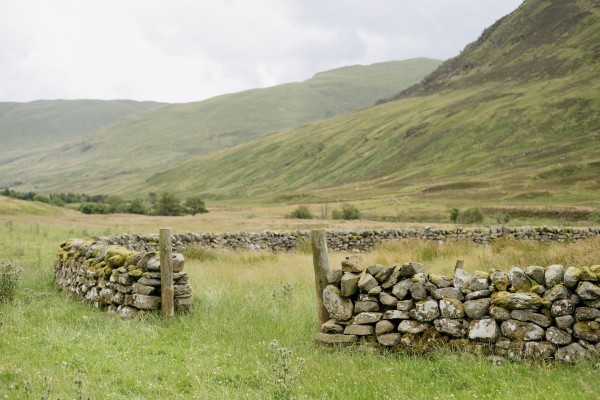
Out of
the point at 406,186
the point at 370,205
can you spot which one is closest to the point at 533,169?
the point at 406,186

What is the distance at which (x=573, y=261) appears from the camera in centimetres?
1195

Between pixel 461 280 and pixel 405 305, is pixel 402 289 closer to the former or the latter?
pixel 405 305

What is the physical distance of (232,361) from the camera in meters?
7.57

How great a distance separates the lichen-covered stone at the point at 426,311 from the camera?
24.8ft

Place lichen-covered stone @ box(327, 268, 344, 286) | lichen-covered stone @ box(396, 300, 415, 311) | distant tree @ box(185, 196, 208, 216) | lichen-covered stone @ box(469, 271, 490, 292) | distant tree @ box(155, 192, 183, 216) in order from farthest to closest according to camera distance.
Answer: distant tree @ box(185, 196, 208, 216), distant tree @ box(155, 192, 183, 216), lichen-covered stone @ box(327, 268, 344, 286), lichen-covered stone @ box(396, 300, 415, 311), lichen-covered stone @ box(469, 271, 490, 292)

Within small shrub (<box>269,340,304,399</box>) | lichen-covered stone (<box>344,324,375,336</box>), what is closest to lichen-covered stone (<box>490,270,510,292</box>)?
lichen-covered stone (<box>344,324,375,336</box>)

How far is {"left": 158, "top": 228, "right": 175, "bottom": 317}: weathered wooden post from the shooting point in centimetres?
1046

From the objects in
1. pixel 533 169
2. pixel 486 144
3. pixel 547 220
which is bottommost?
pixel 547 220

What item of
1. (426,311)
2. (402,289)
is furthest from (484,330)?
(402,289)

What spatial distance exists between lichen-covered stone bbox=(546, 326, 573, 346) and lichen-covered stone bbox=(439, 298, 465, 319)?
1.20 meters

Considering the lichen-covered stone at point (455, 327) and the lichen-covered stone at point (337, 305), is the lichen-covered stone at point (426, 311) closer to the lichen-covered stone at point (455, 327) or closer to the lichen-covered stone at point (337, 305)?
the lichen-covered stone at point (455, 327)

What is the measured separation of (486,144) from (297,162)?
6891cm

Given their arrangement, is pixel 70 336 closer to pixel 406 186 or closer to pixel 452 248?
pixel 452 248

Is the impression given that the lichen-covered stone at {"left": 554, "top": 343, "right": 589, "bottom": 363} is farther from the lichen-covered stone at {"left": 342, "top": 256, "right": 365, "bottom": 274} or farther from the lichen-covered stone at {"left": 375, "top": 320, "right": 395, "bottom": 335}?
the lichen-covered stone at {"left": 342, "top": 256, "right": 365, "bottom": 274}
